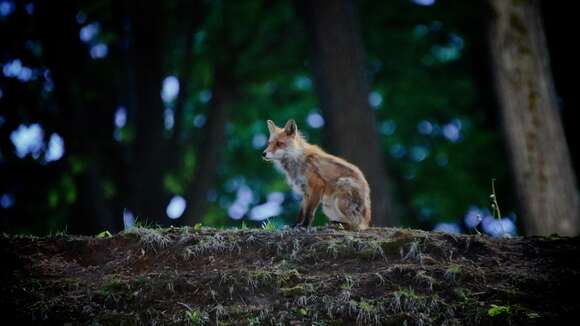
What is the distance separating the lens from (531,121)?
37.8 feet

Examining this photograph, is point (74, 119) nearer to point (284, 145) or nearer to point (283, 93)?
point (284, 145)

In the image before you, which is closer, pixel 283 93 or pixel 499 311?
pixel 499 311

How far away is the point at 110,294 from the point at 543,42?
9349mm

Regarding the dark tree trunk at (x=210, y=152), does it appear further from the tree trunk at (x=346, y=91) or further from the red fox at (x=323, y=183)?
the red fox at (x=323, y=183)

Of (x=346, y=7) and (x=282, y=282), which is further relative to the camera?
(x=346, y=7)

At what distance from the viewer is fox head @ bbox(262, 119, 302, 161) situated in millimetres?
9445

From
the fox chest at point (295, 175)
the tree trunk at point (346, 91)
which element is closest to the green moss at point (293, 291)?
the fox chest at point (295, 175)

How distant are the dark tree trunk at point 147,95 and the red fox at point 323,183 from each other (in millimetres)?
7047

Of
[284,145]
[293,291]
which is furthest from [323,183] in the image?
[293,291]

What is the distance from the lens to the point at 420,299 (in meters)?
5.80

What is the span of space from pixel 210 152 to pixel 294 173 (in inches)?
306

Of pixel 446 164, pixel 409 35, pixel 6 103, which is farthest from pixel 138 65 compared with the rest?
pixel 446 164

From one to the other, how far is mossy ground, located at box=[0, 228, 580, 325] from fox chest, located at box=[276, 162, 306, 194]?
A: 2.10 m

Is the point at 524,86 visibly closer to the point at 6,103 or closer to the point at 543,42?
the point at 543,42
